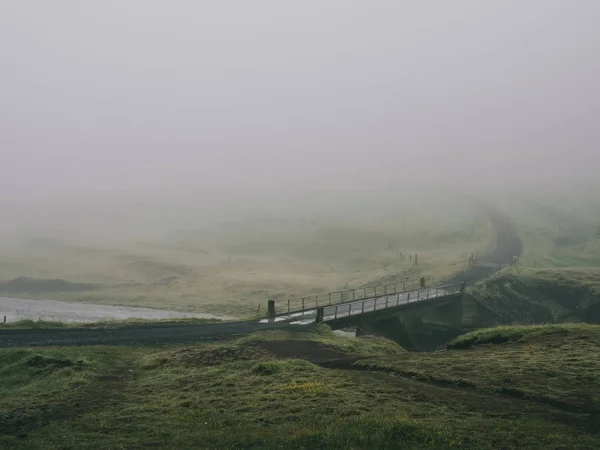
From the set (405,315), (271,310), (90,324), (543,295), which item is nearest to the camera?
(90,324)

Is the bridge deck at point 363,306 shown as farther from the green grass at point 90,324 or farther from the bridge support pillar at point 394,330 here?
the green grass at point 90,324

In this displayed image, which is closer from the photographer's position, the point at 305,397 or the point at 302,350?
the point at 305,397

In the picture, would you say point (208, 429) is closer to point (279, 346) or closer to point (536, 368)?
point (536, 368)

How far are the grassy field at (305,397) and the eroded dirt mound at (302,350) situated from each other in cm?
18

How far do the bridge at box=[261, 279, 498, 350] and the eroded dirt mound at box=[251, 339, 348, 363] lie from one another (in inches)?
356

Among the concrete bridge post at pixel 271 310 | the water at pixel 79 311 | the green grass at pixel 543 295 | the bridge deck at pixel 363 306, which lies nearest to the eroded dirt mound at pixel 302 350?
the bridge deck at pixel 363 306

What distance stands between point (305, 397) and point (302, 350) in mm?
12256

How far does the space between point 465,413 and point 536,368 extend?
7.21 m

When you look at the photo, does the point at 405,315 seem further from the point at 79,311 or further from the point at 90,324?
the point at 79,311

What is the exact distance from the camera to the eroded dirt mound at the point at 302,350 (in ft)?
100

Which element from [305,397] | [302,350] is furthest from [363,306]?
[305,397]

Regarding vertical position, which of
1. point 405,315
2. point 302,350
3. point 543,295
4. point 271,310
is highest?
point 271,310

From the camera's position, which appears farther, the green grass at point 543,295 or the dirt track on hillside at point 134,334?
the green grass at point 543,295

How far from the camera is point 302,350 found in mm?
32219
